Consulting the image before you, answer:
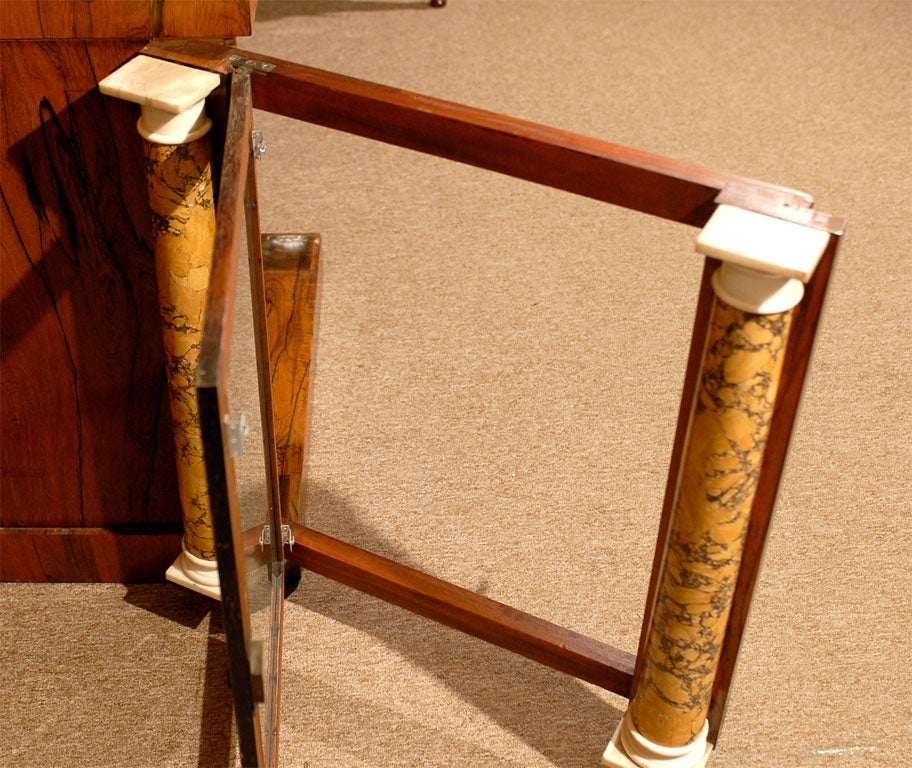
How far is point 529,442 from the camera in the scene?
229cm

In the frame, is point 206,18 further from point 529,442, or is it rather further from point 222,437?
point 529,442

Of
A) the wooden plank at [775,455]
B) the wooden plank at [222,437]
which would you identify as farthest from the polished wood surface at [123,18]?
the wooden plank at [775,455]

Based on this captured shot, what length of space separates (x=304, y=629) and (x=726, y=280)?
3.40ft

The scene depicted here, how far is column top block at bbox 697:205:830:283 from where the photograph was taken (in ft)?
3.72

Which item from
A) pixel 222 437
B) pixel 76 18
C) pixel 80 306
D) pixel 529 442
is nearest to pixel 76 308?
pixel 80 306

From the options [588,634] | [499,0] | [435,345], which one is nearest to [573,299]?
[435,345]

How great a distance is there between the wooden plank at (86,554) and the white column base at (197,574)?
0.48 ft

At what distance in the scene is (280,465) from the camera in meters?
1.93

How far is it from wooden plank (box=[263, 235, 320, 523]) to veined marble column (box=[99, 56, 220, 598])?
225mm

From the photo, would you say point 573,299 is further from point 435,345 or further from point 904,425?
point 904,425

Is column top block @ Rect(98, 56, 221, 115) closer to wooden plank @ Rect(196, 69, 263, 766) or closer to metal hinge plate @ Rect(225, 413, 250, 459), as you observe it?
wooden plank @ Rect(196, 69, 263, 766)

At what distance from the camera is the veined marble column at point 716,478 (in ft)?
3.86

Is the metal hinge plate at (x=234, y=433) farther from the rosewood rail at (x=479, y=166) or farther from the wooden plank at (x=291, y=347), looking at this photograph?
the wooden plank at (x=291, y=347)

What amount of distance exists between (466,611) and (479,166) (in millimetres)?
713
